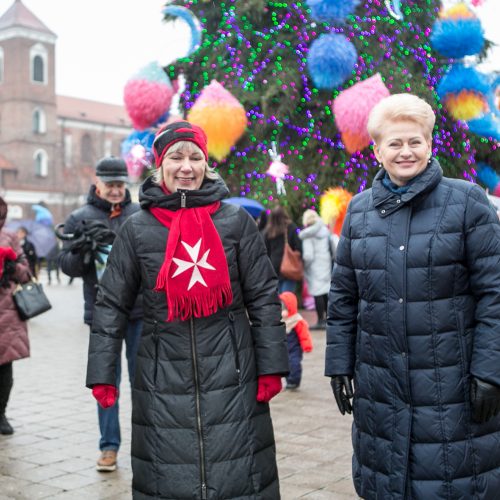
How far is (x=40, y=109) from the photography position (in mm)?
78000

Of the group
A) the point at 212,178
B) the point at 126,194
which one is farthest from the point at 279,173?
the point at 212,178

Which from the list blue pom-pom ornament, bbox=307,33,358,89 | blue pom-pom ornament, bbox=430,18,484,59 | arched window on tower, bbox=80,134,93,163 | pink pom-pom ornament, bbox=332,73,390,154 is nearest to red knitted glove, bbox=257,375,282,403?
pink pom-pom ornament, bbox=332,73,390,154

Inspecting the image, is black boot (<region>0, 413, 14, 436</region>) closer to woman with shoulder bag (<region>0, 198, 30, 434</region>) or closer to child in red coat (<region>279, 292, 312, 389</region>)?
woman with shoulder bag (<region>0, 198, 30, 434</region>)

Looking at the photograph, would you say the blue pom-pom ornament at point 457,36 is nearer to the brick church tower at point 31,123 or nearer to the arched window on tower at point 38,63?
the brick church tower at point 31,123

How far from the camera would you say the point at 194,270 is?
3492mm

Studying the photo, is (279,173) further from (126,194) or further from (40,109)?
(40,109)

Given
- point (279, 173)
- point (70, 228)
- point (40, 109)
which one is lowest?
point (70, 228)

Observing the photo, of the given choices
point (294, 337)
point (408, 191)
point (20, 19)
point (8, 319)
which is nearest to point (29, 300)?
point (8, 319)

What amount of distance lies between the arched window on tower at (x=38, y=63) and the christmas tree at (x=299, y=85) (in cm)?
6658

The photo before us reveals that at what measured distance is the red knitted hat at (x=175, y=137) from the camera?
362 cm

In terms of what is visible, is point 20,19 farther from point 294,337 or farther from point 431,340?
point 431,340

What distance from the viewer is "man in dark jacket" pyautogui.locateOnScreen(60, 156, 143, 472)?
507cm

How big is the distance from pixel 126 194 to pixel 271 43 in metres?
9.44

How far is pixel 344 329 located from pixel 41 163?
76.5 m
